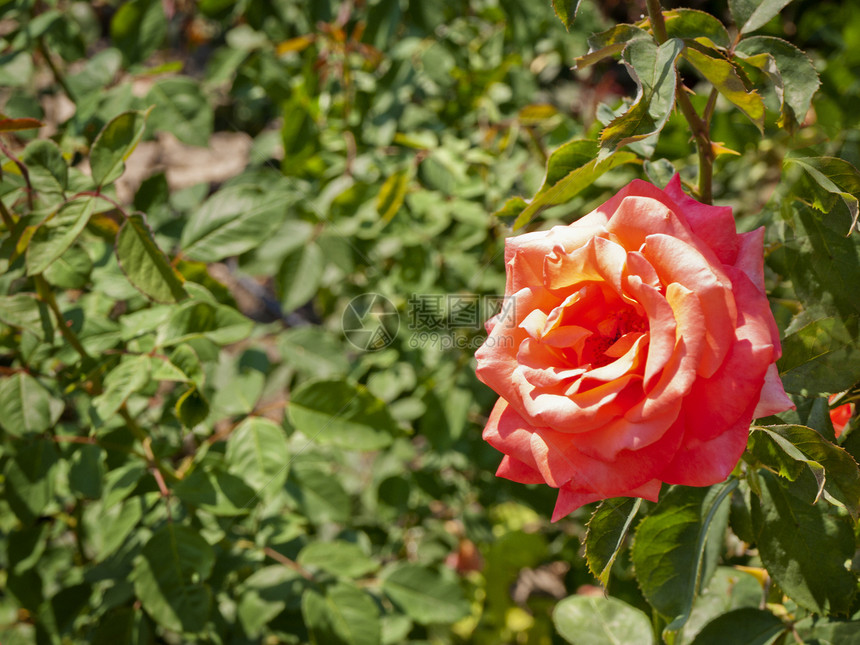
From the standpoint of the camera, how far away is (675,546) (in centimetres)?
65

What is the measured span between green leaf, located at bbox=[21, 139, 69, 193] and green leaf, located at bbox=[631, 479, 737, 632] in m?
0.79

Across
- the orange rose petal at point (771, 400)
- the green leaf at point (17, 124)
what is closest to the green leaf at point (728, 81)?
the orange rose petal at point (771, 400)

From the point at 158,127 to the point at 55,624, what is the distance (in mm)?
924

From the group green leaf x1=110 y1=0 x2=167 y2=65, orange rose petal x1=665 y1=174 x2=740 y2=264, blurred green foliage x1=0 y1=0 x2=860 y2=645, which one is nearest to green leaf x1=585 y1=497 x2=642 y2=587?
blurred green foliage x1=0 y1=0 x2=860 y2=645

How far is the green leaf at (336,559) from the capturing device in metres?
1.08

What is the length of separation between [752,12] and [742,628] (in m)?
0.65

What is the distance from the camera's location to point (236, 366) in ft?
4.05

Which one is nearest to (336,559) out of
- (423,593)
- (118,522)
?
(423,593)

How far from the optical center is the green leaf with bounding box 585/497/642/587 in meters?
0.54

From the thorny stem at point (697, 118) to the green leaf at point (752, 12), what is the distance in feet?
0.29

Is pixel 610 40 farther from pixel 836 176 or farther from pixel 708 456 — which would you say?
pixel 708 456

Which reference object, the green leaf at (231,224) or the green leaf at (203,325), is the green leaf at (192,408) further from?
the green leaf at (231,224)

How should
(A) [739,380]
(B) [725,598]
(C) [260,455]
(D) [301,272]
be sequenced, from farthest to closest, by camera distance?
(D) [301,272] < (C) [260,455] < (B) [725,598] < (A) [739,380]

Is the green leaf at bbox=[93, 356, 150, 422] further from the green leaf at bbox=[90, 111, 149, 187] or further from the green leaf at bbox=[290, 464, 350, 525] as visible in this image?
the green leaf at bbox=[290, 464, 350, 525]
